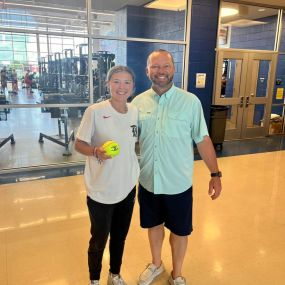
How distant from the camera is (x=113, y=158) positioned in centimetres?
155

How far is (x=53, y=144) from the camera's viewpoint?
18.5 feet

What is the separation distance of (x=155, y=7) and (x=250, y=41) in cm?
304

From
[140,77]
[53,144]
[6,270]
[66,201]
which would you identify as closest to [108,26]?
[140,77]

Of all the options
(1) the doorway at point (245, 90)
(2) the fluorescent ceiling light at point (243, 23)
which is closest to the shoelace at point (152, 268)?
(1) the doorway at point (245, 90)

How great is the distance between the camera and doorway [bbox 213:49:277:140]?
6279 mm

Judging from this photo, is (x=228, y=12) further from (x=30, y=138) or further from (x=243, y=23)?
(x=30, y=138)

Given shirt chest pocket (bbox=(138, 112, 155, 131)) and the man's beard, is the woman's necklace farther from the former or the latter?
the man's beard

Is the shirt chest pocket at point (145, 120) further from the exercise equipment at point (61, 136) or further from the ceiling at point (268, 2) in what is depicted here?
the ceiling at point (268, 2)

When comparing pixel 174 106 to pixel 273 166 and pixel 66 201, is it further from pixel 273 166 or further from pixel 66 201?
pixel 273 166

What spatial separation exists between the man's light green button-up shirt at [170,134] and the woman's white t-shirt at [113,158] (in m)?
0.13

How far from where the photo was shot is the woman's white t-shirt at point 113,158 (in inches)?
60.2

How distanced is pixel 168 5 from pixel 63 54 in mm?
2560

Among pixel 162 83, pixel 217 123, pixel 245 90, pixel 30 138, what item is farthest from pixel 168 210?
pixel 245 90

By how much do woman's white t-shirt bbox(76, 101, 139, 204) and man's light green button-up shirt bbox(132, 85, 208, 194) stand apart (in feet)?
0.42
